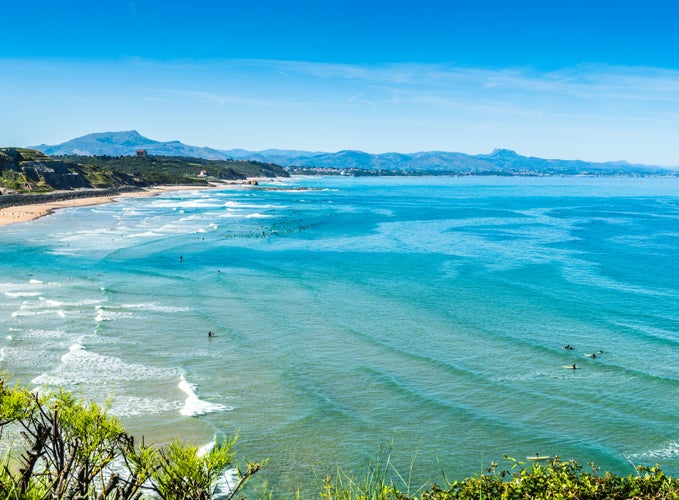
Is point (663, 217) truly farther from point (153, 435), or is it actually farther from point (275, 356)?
point (153, 435)

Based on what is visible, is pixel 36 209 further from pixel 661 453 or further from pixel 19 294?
pixel 661 453

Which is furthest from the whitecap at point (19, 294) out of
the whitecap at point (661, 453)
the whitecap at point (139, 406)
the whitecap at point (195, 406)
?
the whitecap at point (661, 453)

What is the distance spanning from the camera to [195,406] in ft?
74.6

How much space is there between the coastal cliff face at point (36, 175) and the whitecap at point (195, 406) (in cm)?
11004

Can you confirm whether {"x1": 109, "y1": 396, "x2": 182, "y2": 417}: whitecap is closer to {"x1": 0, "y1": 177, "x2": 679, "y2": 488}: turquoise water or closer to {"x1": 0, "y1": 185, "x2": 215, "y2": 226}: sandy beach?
{"x1": 0, "y1": 177, "x2": 679, "y2": 488}: turquoise water

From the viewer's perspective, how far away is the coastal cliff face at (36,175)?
12756 centimetres

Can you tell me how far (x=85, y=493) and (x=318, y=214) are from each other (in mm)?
109924

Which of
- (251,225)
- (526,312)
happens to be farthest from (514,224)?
(526,312)

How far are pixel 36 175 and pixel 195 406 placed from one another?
135724 millimetres

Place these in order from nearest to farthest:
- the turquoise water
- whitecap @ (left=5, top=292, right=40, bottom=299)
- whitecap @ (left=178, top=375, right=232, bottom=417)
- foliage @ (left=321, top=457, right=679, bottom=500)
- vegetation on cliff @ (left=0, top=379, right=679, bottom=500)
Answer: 1. vegetation on cliff @ (left=0, top=379, right=679, bottom=500)
2. foliage @ (left=321, top=457, right=679, bottom=500)
3. the turquoise water
4. whitecap @ (left=178, top=375, right=232, bottom=417)
5. whitecap @ (left=5, top=292, right=40, bottom=299)

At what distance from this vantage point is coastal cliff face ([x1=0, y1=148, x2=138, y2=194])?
419ft

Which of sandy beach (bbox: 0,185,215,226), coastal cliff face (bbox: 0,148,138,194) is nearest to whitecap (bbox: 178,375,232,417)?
sandy beach (bbox: 0,185,215,226)

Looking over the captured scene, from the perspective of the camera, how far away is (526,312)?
126 ft

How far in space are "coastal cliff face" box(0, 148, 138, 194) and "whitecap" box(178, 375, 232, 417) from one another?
361 ft
